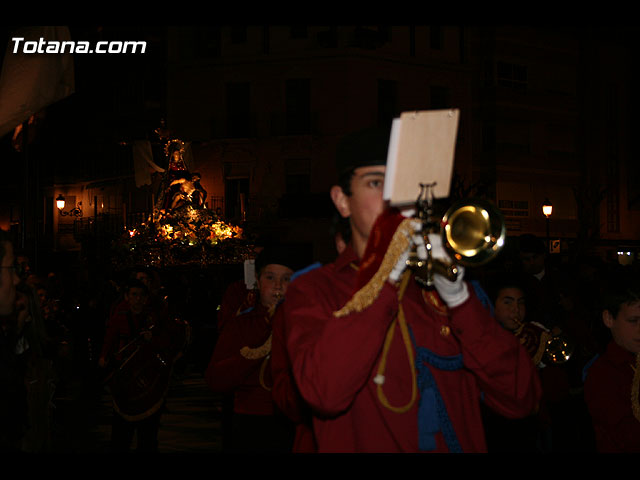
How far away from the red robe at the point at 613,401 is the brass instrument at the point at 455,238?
2711 mm

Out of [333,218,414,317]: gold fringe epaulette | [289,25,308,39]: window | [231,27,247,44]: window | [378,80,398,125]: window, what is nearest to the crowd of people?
[333,218,414,317]: gold fringe epaulette

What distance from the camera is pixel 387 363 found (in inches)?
129

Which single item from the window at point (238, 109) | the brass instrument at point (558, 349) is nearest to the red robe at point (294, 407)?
the brass instrument at point (558, 349)

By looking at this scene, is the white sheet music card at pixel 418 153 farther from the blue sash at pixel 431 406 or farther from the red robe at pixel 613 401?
the red robe at pixel 613 401

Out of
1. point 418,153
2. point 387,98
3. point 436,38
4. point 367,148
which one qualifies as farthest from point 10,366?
point 436,38

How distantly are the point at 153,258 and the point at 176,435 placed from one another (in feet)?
36.7

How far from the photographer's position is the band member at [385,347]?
299 centimetres

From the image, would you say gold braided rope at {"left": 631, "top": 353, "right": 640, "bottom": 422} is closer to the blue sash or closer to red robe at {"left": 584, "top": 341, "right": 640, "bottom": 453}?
red robe at {"left": 584, "top": 341, "right": 640, "bottom": 453}

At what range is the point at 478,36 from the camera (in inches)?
1503

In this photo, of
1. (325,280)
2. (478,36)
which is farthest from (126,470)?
(478,36)

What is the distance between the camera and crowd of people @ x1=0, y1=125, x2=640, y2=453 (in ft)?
9.92

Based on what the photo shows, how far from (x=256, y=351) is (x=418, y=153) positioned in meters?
3.59

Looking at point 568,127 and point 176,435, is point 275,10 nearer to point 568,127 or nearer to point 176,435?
point 176,435

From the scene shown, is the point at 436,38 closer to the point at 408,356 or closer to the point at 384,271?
the point at 408,356
